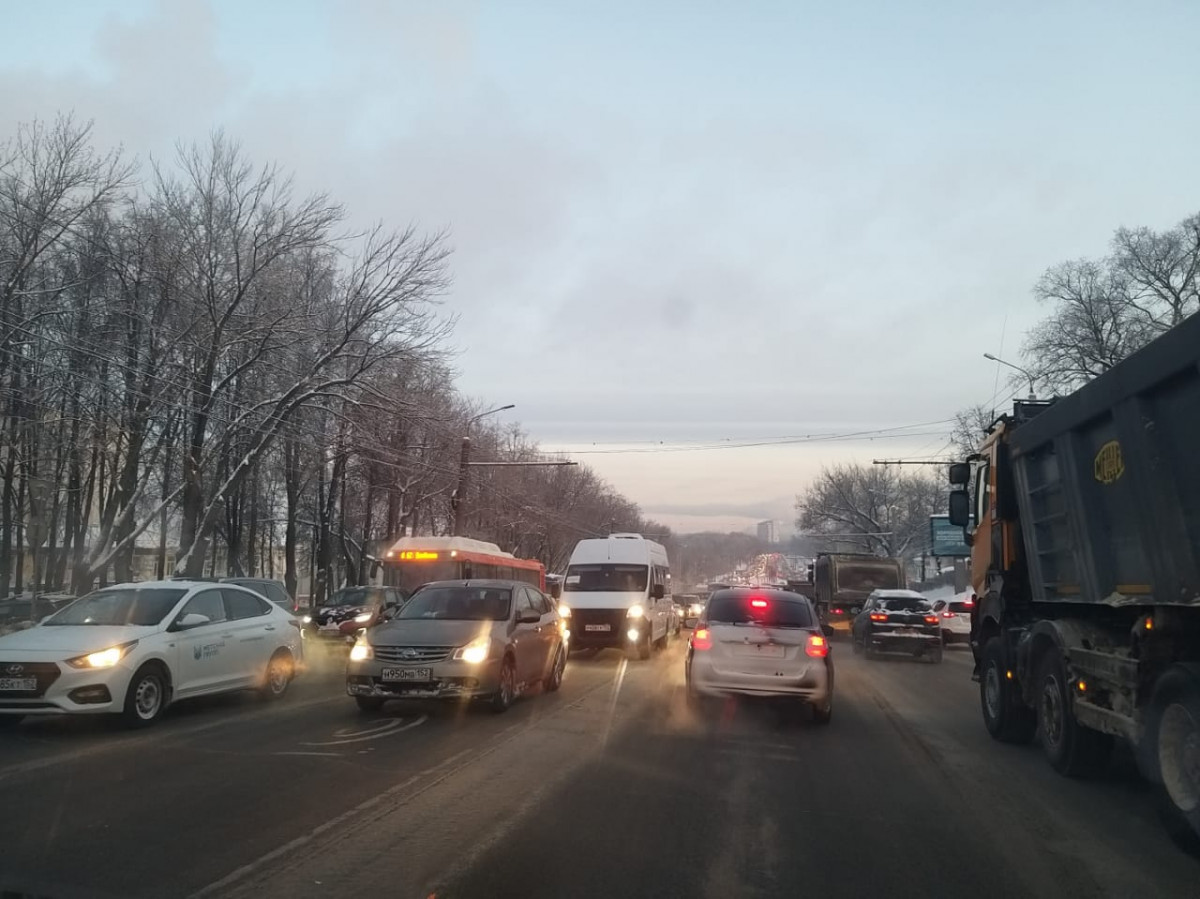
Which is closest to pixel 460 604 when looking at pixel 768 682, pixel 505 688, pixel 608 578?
pixel 505 688

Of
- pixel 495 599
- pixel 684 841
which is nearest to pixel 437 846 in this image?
pixel 684 841

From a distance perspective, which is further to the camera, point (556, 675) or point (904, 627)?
point (904, 627)

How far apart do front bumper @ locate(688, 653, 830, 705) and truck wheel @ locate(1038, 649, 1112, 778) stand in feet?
8.77

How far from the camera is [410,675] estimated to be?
10.9 meters

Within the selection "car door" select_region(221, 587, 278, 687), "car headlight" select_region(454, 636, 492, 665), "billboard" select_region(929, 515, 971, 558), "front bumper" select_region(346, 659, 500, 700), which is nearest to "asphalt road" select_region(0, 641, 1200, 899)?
"front bumper" select_region(346, 659, 500, 700)

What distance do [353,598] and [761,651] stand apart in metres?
20.0

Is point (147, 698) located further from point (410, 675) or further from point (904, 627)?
point (904, 627)

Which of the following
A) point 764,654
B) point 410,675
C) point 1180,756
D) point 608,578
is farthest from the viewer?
point 608,578

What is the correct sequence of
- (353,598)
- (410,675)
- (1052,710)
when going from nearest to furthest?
(1052,710) → (410,675) → (353,598)

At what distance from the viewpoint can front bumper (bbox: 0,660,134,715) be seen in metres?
9.39

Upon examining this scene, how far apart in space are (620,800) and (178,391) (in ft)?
84.8

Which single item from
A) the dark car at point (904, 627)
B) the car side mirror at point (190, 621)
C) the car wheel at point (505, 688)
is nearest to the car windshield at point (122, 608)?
the car side mirror at point (190, 621)

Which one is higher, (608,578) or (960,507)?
(960,507)

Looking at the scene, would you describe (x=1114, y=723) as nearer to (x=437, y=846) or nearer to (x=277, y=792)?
(x=437, y=846)
